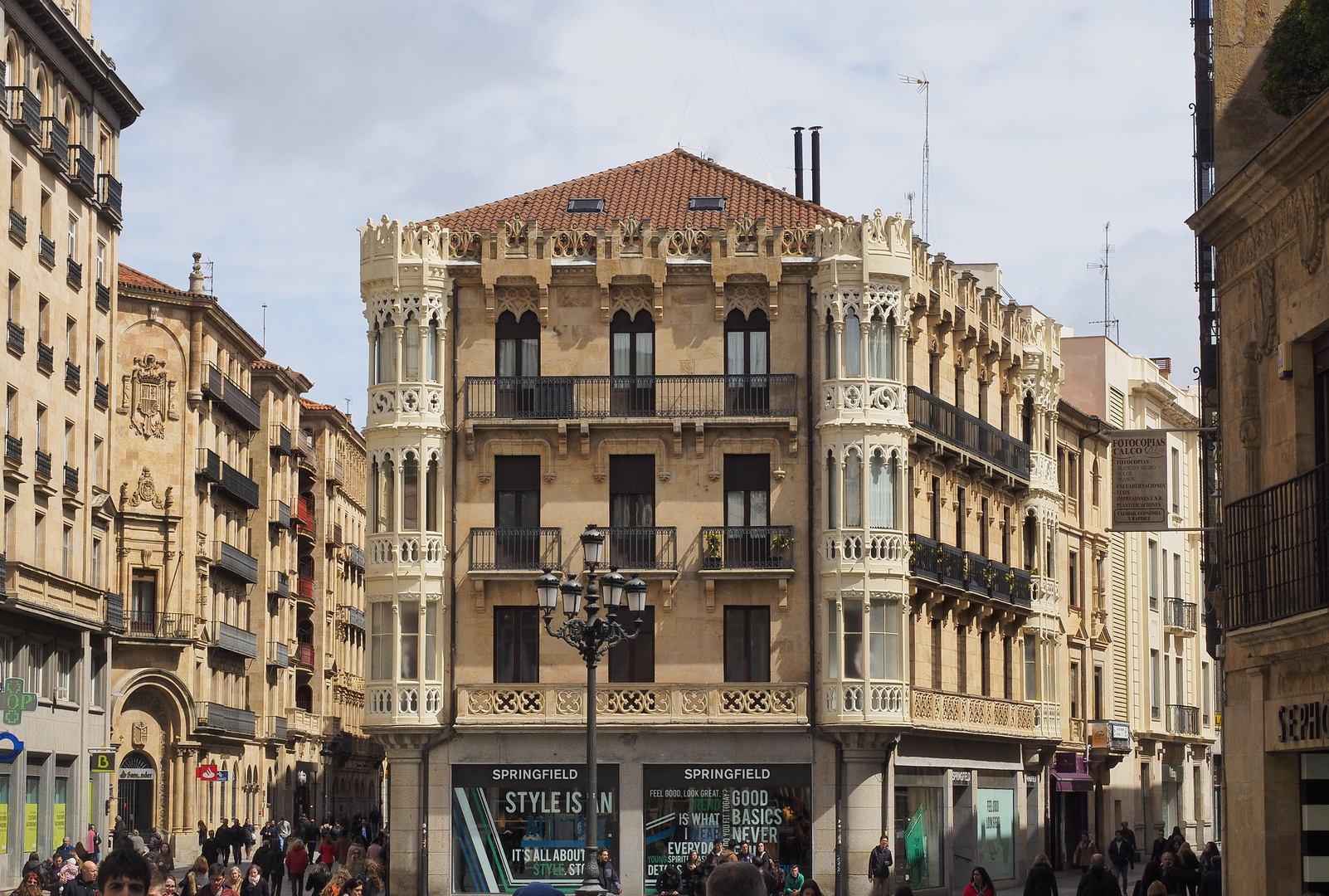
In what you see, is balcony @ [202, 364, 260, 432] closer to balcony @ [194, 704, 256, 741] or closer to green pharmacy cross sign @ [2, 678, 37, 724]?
balcony @ [194, 704, 256, 741]

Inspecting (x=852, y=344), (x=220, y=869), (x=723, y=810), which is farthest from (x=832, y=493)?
(x=220, y=869)

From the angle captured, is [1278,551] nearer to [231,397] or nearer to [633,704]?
[633,704]

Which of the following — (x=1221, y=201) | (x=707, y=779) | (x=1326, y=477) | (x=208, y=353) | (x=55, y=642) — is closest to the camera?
(x=1326, y=477)

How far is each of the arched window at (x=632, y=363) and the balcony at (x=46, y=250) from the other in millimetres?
14054

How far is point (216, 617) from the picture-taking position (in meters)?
72.6

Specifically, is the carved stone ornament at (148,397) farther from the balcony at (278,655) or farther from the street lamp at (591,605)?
the street lamp at (591,605)

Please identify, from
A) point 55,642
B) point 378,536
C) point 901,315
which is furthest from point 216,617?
point 901,315

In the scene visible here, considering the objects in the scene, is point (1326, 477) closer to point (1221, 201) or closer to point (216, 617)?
point (1221, 201)

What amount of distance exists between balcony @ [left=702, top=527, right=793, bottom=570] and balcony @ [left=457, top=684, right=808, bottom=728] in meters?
2.55

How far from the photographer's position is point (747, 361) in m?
45.6

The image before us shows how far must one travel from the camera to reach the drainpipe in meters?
43.7

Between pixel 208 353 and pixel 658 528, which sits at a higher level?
pixel 208 353

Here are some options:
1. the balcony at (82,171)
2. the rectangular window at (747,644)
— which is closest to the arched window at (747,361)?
the rectangular window at (747,644)

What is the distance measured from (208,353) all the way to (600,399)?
29222 mm
